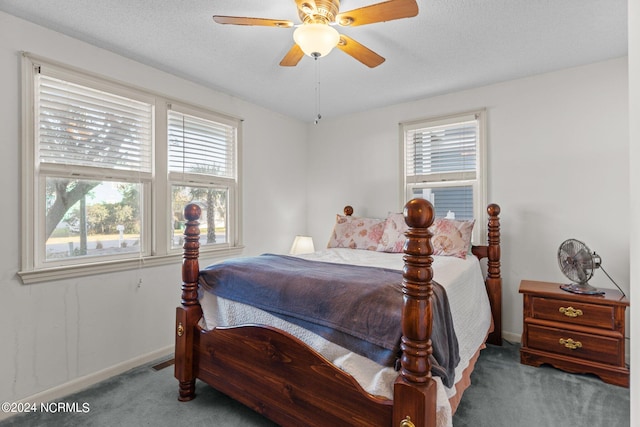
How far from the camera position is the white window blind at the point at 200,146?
295 cm

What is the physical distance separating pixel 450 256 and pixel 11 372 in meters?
3.12

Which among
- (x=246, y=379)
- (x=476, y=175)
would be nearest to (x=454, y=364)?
(x=246, y=379)

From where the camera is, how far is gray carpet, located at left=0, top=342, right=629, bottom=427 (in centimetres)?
192

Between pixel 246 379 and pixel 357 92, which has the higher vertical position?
pixel 357 92

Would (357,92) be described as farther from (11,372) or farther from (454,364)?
(11,372)

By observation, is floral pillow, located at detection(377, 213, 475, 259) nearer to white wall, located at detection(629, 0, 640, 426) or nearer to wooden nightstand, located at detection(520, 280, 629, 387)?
wooden nightstand, located at detection(520, 280, 629, 387)

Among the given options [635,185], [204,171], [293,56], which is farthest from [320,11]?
[204,171]

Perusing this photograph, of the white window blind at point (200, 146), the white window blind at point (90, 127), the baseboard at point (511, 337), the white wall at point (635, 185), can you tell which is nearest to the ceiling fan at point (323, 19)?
the white wall at point (635, 185)

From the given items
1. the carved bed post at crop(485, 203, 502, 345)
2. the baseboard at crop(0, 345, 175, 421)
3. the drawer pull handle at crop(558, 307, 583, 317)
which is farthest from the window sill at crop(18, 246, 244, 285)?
the drawer pull handle at crop(558, 307, 583, 317)

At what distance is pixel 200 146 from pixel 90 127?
0.92m

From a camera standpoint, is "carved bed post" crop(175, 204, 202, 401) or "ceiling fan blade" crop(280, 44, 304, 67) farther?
"carved bed post" crop(175, 204, 202, 401)

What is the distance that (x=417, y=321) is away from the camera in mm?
1282

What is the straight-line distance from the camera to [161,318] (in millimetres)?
2822

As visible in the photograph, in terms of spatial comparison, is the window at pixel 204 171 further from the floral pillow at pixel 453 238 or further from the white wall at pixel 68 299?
the floral pillow at pixel 453 238
